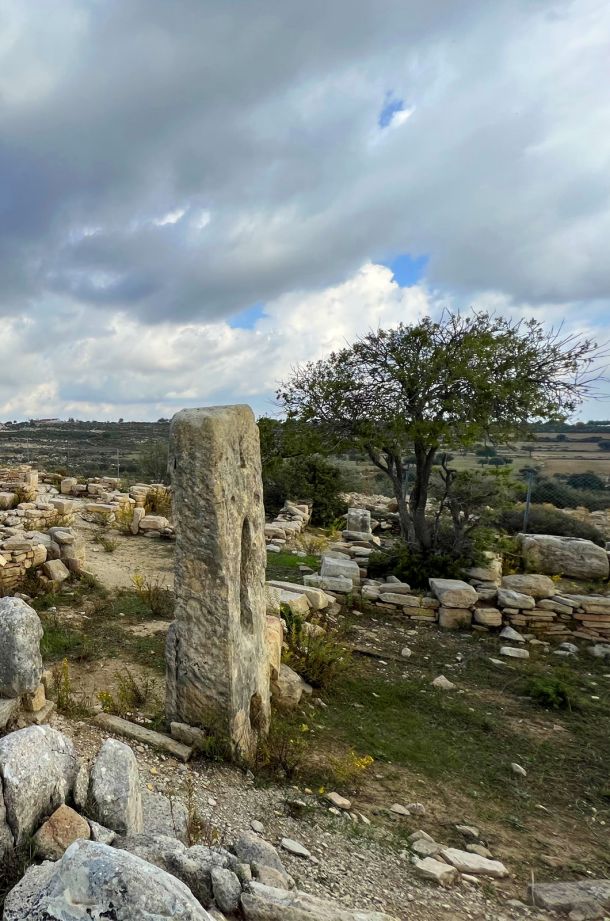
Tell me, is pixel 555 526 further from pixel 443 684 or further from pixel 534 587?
pixel 443 684

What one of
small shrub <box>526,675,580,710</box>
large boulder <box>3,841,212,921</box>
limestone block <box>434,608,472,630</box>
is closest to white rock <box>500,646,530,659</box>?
limestone block <box>434,608,472,630</box>

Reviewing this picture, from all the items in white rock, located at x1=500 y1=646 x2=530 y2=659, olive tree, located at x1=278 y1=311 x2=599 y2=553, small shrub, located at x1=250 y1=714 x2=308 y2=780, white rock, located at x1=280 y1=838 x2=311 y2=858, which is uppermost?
olive tree, located at x1=278 y1=311 x2=599 y2=553

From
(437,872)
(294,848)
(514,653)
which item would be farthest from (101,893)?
(514,653)

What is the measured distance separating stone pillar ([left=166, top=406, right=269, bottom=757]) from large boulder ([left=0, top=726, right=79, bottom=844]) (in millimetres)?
1366

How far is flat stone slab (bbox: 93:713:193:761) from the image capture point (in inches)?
145

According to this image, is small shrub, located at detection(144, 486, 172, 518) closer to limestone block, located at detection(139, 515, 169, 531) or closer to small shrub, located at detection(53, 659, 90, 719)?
limestone block, located at detection(139, 515, 169, 531)

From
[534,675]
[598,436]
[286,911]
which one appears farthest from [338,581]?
[598,436]

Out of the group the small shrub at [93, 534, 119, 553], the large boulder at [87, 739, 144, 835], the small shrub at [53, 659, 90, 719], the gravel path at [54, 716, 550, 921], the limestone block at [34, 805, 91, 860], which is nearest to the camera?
the limestone block at [34, 805, 91, 860]

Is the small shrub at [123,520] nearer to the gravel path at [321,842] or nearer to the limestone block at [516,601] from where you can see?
the limestone block at [516,601]

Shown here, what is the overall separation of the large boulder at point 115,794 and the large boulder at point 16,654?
124 cm

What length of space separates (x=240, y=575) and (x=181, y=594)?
574mm

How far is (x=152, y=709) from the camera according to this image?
4.45 metres

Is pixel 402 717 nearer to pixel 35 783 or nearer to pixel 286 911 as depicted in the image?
pixel 286 911

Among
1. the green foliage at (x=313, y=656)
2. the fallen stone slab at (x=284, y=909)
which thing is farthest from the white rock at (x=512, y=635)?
the fallen stone slab at (x=284, y=909)
